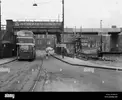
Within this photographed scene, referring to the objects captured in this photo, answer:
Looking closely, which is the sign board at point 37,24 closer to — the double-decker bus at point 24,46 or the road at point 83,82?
the double-decker bus at point 24,46

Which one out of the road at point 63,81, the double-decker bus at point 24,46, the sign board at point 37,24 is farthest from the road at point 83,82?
the sign board at point 37,24

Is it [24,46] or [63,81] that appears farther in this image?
[24,46]

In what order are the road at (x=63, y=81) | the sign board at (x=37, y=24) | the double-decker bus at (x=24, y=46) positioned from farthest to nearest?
1. the sign board at (x=37, y=24)
2. the double-decker bus at (x=24, y=46)
3. the road at (x=63, y=81)

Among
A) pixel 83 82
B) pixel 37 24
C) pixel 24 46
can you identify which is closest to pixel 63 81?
pixel 83 82

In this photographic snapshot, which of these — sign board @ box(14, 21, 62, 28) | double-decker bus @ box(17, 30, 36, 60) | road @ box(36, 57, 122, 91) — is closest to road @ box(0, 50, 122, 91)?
road @ box(36, 57, 122, 91)

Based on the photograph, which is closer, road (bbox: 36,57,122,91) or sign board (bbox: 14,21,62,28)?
road (bbox: 36,57,122,91)

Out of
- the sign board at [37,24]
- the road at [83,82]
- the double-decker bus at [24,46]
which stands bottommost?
the road at [83,82]

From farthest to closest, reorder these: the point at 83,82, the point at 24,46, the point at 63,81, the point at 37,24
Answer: the point at 37,24 → the point at 24,46 → the point at 63,81 → the point at 83,82

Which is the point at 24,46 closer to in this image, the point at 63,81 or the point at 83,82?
the point at 63,81

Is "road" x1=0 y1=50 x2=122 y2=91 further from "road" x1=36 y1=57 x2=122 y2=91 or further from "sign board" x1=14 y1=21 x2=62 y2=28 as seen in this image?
"sign board" x1=14 y1=21 x2=62 y2=28

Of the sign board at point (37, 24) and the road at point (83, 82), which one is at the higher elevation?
the sign board at point (37, 24)

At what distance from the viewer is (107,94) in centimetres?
419

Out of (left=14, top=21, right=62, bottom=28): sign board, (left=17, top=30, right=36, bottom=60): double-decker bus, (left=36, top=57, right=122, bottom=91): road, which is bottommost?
(left=36, top=57, right=122, bottom=91): road

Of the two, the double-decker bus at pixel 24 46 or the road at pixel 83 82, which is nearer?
the road at pixel 83 82
